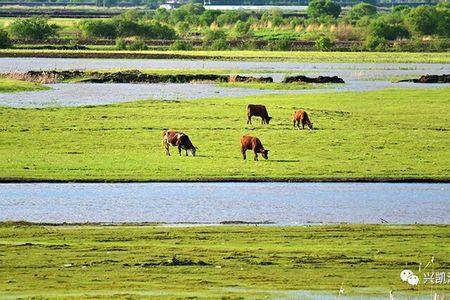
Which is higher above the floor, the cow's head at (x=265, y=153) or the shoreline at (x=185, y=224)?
the shoreline at (x=185, y=224)

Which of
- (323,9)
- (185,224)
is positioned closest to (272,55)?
(185,224)

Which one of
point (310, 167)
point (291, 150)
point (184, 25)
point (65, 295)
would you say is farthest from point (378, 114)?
point (184, 25)

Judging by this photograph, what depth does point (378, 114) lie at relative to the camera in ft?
147

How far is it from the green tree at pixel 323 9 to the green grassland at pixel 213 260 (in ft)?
526

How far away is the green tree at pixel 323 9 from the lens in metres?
182

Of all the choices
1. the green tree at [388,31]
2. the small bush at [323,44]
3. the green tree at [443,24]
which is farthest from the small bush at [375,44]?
the green tree at [443,24]

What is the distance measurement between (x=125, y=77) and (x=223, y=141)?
107 feet

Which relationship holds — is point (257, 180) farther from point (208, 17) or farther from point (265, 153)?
point (208, 17)

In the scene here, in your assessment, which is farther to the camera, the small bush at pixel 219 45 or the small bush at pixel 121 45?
the small bush at pixel 219 45

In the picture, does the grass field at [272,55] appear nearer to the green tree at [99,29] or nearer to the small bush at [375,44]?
the small bush at [375,44]

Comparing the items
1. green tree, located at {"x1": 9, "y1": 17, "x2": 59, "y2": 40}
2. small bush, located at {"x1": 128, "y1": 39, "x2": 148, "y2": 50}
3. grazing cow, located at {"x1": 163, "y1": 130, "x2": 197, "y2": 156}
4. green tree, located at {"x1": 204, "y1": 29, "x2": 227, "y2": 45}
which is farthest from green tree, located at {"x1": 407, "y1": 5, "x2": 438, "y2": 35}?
grazing cow, located at {"x1": 163, "y1": 130, "x2": 197, "y2": 156}

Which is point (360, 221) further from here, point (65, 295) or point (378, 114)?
point (378, 114)

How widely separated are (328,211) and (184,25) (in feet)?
416

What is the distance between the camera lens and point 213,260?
1789 cm
